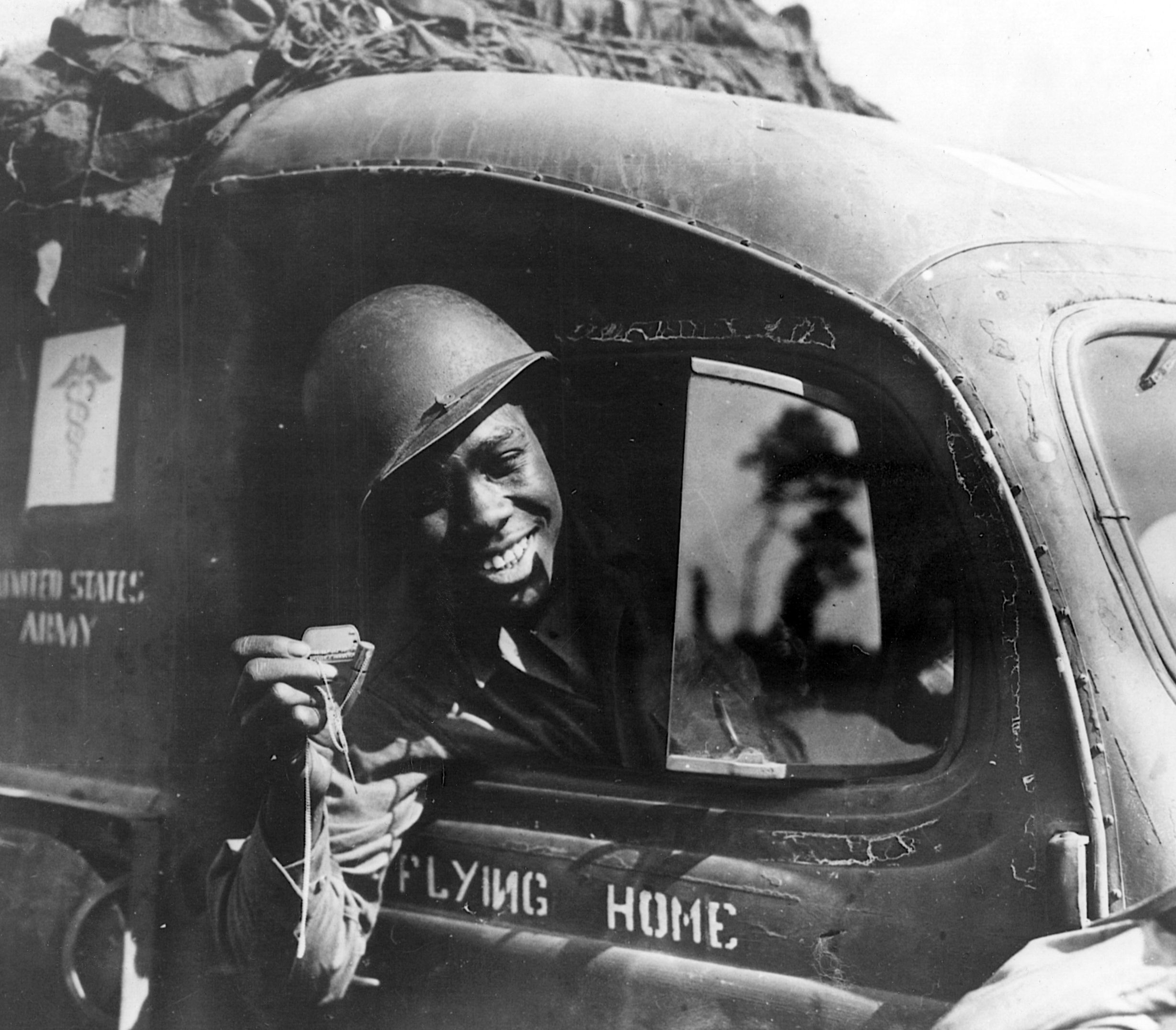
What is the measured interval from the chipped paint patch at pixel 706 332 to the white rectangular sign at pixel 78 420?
115cm

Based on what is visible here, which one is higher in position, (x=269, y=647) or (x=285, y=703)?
(x=269, y=647)

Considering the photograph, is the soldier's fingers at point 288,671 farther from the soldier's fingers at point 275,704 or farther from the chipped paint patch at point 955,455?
the chipped paint patch at point 955,455

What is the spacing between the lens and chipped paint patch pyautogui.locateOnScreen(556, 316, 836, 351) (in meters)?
1.90

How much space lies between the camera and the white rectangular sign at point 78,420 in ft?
8.53

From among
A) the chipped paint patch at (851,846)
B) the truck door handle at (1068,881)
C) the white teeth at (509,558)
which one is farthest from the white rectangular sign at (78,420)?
the truck door handle at (1068,881)

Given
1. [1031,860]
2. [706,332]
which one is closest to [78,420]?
[706,332]

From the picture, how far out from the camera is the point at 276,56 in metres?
2.56

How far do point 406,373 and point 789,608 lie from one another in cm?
86

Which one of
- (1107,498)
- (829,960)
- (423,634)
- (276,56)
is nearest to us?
(1107,498)

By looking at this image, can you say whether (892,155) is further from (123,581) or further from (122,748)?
(122,748)

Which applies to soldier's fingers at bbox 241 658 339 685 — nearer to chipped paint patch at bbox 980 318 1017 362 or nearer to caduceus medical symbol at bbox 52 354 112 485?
caduceus medical symbol at bbox 52 354 112 485

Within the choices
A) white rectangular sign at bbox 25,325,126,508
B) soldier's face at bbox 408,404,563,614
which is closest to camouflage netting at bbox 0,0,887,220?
white rectangular sign at bbox 25,325,126,508

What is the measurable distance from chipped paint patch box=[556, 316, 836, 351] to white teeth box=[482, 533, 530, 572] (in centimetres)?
41

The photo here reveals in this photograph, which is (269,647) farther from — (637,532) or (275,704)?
(637,532)
